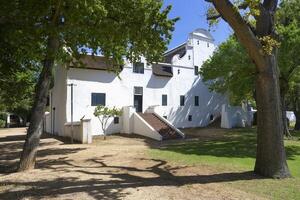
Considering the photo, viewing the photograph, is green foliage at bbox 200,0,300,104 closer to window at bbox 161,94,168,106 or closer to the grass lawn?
the grass lawn

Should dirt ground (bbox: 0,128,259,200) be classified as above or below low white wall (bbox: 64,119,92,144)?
below

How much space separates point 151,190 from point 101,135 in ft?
63.7

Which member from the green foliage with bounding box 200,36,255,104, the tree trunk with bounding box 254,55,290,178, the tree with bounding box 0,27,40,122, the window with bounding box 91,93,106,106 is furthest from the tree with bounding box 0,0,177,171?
the window with bounding box 91,93,106,106

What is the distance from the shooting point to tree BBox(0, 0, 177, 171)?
35.6 ft

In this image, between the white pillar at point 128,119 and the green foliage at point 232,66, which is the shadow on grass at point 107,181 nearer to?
the green foliage at point 232,66

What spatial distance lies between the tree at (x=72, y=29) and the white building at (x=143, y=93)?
11.7 metres

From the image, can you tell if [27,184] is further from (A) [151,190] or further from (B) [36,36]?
(B) [36,36]

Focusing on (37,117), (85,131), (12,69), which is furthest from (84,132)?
(37,117)

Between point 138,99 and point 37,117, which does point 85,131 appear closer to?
point 138,99

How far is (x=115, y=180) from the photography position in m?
10.2

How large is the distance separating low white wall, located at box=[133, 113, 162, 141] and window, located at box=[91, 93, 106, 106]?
9.72ft

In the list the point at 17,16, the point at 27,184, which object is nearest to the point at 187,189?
the point at 27,184

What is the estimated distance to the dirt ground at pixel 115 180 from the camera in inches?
334

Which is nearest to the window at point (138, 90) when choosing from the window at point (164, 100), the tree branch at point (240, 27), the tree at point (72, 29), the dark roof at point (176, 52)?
the window at point (164, 100)
